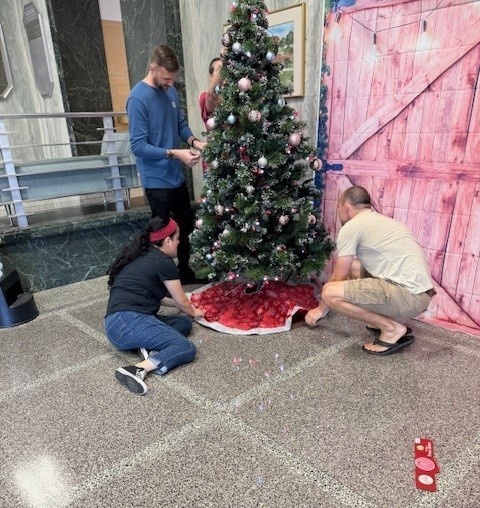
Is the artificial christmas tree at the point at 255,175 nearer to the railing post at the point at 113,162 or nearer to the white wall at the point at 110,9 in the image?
the railing post at the point at 113,162

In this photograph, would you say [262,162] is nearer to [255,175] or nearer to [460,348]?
[255,175]

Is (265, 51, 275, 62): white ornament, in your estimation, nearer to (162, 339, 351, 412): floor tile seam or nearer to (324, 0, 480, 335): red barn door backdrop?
(324, 0, 480, 335): red barn door backdrop

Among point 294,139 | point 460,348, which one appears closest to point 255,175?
point 294,139

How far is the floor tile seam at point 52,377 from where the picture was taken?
84.2 inches

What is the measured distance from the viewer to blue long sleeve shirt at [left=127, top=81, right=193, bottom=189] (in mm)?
2887

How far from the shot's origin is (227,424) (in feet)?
6.10

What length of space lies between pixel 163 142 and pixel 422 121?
1725 millimetres

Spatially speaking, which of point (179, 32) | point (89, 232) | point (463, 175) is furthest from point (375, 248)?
point (179, 32)

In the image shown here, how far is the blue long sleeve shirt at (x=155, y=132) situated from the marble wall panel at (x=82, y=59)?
310 cm

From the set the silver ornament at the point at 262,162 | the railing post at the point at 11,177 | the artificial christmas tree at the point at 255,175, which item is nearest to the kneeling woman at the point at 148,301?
the artificial christmas tree at the point at 255,175

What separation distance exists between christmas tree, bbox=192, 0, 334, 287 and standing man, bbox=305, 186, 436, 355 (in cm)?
40

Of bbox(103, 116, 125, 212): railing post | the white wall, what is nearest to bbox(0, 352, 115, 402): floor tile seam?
bbox(103, 116, 125, 212): railing post

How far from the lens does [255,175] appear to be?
2.62 m

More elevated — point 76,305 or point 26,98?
point 26,98
